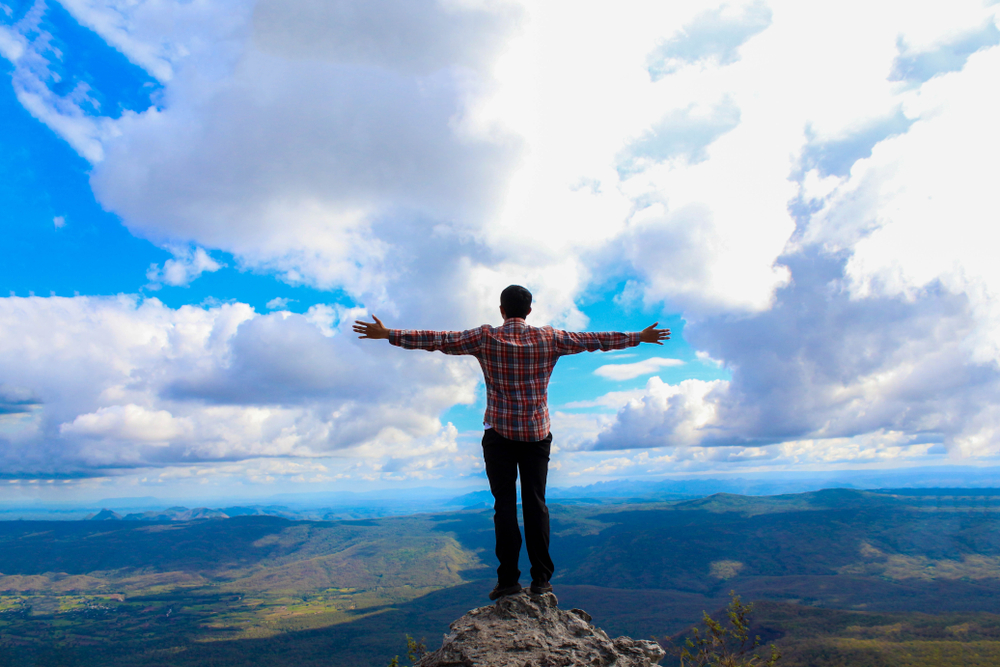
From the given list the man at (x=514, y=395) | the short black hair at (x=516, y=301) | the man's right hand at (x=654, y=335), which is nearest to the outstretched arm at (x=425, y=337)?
the man at (x=514, y=395)

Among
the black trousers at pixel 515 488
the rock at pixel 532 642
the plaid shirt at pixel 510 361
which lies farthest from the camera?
the black trousers at pixel 515 488

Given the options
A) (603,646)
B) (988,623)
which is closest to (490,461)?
(603,646)

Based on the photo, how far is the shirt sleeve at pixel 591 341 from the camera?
7987mm

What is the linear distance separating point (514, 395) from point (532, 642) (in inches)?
146

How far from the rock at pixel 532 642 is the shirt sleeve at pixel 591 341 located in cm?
400

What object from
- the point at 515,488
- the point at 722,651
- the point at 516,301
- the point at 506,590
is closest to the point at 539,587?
the point at 506,590

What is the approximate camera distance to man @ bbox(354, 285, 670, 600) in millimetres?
7609

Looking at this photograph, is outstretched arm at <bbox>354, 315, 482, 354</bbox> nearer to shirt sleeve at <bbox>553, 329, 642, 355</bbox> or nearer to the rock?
shirt sleeve at <bbox>553, 329, 642, 355</bbox>

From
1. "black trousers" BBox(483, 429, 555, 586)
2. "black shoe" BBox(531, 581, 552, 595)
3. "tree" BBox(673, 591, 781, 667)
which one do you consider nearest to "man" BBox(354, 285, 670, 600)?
"black trousers" BBox(483, 429, 555, 586)

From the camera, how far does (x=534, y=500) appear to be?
7934mm

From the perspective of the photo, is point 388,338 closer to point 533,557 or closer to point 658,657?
point 533,557

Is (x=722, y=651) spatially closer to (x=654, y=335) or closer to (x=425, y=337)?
(x=654, y=335)

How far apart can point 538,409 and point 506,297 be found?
186 cm

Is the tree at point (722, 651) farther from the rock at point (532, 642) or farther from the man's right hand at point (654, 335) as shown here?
the man's right hand at point (654, 335)
